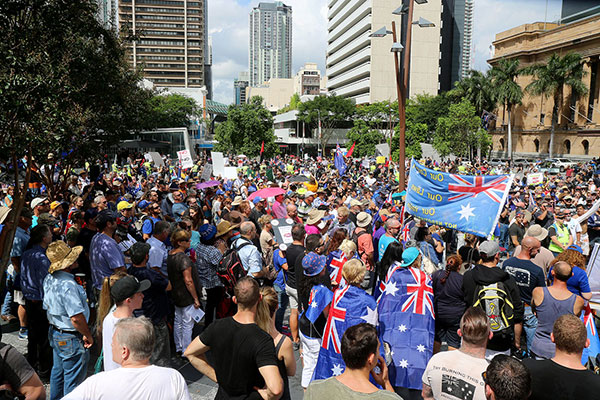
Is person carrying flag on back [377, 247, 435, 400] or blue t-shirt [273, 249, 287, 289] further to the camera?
blue t-shirt [273, 249, 287, 289]

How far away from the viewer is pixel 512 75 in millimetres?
62531

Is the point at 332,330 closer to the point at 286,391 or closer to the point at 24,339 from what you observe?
the point at 286,391

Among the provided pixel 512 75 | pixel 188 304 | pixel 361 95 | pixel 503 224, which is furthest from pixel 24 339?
pixel 361 95

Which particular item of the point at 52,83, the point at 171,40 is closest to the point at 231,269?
the point at 52,83

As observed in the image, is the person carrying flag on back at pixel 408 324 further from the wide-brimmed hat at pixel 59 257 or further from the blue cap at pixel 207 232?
the wide-brimmed hat at pixel 59 257

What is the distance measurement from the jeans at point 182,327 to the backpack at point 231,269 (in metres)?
0.57

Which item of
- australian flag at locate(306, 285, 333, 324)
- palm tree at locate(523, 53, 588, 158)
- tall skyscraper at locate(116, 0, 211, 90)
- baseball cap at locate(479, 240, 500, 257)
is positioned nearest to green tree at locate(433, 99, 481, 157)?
palm tree at locate(523, 53, 588, 158)

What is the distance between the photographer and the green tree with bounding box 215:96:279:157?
48.4m

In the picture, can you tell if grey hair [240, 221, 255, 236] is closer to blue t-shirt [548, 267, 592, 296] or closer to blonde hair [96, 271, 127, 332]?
blonde hair [96, 271, 127, 332]

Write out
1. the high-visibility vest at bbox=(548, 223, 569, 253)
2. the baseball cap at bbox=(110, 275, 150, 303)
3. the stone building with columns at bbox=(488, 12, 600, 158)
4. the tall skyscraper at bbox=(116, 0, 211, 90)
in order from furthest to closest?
the tall skyscraper at bbox=(116, 0, 211, 90)
the stone building with columns at bbox=(488, 12, 600, 158)
the high-visibility vest at bbox=(548, 223, 569, 253)
the baseball cap at bbox=(110, 275, 150, 303)

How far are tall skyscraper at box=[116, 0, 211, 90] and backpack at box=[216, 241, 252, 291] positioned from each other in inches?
5031

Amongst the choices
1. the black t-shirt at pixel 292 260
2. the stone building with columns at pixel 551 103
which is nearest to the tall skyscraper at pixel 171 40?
the stone building with columns at pixel 551 103

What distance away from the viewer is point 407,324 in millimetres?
4594

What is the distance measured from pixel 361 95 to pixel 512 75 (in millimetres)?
32515
